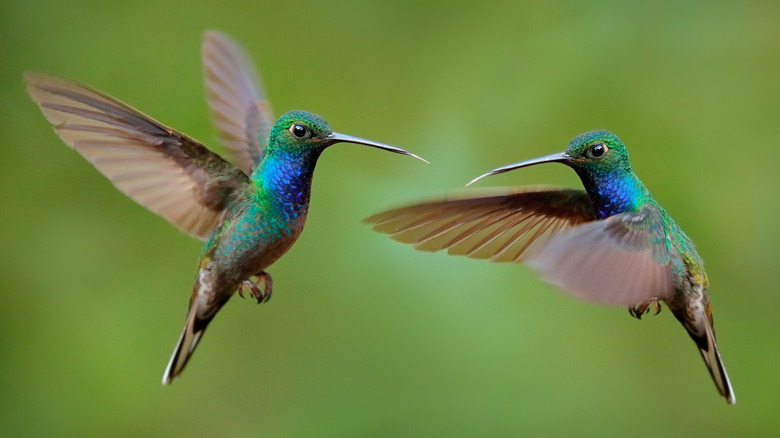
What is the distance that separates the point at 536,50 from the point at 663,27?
1.90 ft

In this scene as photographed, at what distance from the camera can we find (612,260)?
4.75 feet

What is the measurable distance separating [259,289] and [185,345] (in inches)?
9.5

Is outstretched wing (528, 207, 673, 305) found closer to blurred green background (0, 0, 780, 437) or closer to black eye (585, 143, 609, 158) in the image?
black eye (585, 143, 609, 158)

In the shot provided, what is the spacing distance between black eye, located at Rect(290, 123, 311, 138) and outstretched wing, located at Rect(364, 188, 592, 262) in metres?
0.22

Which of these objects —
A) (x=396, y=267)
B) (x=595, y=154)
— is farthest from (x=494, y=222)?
(x=396, y=267)

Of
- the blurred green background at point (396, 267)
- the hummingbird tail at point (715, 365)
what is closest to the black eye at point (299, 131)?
the hummingbird tail at point (715, 365)

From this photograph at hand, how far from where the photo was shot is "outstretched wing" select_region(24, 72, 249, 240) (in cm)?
161

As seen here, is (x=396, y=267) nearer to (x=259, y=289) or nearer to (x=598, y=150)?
(x=259, y=289)

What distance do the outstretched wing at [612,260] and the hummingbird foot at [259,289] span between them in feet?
2.21

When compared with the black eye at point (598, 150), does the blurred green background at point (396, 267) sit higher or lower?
Answer: lower

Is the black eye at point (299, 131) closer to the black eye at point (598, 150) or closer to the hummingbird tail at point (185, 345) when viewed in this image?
the black eye at point (598, 150)

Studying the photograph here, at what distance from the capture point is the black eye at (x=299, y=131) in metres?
1.67

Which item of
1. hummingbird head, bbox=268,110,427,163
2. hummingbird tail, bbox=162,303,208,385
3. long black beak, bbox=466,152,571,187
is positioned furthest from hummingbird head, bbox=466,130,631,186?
hummingbird tail, bbox=162,303,208,385

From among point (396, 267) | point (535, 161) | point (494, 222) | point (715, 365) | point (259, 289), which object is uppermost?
point (535, 161)
